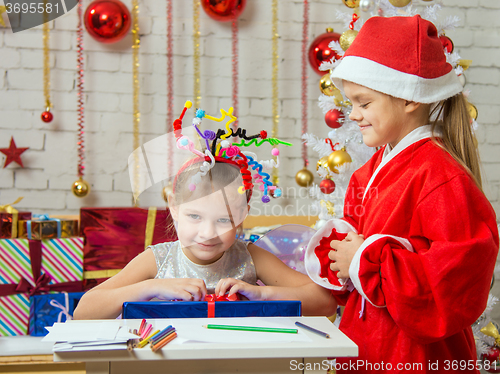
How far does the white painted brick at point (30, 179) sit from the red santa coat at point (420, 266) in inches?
76.3

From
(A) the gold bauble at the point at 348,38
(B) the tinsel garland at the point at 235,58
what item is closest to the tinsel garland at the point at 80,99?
(B) the tinsel garland at the point at 235,58

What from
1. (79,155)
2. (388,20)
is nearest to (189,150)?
(388,20)

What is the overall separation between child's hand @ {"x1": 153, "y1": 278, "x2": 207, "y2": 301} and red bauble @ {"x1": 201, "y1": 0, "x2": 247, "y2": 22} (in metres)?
1.75

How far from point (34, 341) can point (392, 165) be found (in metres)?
1.50

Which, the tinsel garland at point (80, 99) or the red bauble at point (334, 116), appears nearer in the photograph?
the red bauble at point (334, 116)

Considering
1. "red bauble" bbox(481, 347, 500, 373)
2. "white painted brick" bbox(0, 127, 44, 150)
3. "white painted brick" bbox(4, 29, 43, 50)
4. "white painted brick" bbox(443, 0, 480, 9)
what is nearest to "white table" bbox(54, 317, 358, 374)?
"red bauble" bbox(481, 347, 500, 373)

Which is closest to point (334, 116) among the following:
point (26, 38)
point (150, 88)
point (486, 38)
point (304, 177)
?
point (304, 177)

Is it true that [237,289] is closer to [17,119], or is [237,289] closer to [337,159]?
[337,159]

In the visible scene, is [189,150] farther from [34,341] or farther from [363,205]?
[34,341]

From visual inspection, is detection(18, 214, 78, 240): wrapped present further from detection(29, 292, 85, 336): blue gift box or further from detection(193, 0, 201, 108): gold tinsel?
detection(193, 0, 201, 108): gold tinsel

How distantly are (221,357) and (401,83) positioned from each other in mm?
646

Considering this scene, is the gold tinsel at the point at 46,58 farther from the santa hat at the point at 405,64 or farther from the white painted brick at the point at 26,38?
the santa hat at the point at 405,64

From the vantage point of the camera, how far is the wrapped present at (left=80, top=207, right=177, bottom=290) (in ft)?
5.82

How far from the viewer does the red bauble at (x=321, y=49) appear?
2291 mm
